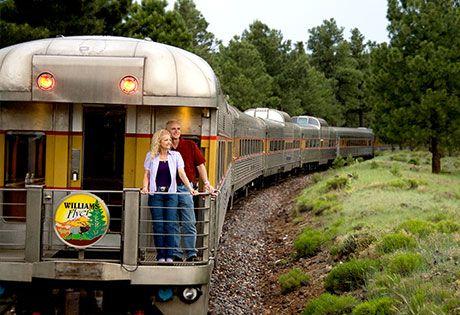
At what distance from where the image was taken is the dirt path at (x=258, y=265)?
36.6ft

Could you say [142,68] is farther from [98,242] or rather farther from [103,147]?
[98,242]

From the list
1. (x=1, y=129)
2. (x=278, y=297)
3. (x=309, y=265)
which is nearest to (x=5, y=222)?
(x=1, y=129)

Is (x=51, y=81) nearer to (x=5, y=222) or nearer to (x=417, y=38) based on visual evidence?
(x=5, y=222)

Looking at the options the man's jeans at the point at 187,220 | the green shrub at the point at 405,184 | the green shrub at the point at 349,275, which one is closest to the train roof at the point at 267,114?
the green shrub at the point at 405,184

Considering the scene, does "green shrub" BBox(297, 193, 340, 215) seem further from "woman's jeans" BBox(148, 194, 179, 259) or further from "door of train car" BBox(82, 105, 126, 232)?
"woman's jeans" BBox(148, 194, 179, 259)

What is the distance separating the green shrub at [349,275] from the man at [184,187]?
128 inches

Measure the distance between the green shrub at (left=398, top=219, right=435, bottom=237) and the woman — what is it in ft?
19.6

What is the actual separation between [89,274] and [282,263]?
Result: 7.43 m

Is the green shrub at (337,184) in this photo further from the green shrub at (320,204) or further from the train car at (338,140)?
the train car at (338,140)

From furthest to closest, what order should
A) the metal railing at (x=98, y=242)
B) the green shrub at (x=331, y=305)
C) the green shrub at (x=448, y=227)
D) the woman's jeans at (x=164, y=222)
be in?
the green shrub at (x=448, y=227), the green shrub at (x=331, y=305), the woman's jeans at (x=164, y=222), the metal railing at (x=98, y=242)

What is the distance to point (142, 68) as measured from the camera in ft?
27.1

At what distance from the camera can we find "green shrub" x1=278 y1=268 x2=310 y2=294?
1190cm

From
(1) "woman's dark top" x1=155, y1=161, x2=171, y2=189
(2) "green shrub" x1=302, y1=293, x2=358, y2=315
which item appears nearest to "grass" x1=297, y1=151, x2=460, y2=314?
(2) "green shrub" x1=302, y1=293, x2=358, y2=315

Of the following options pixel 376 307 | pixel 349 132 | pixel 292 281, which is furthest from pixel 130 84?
pixel 349 132
